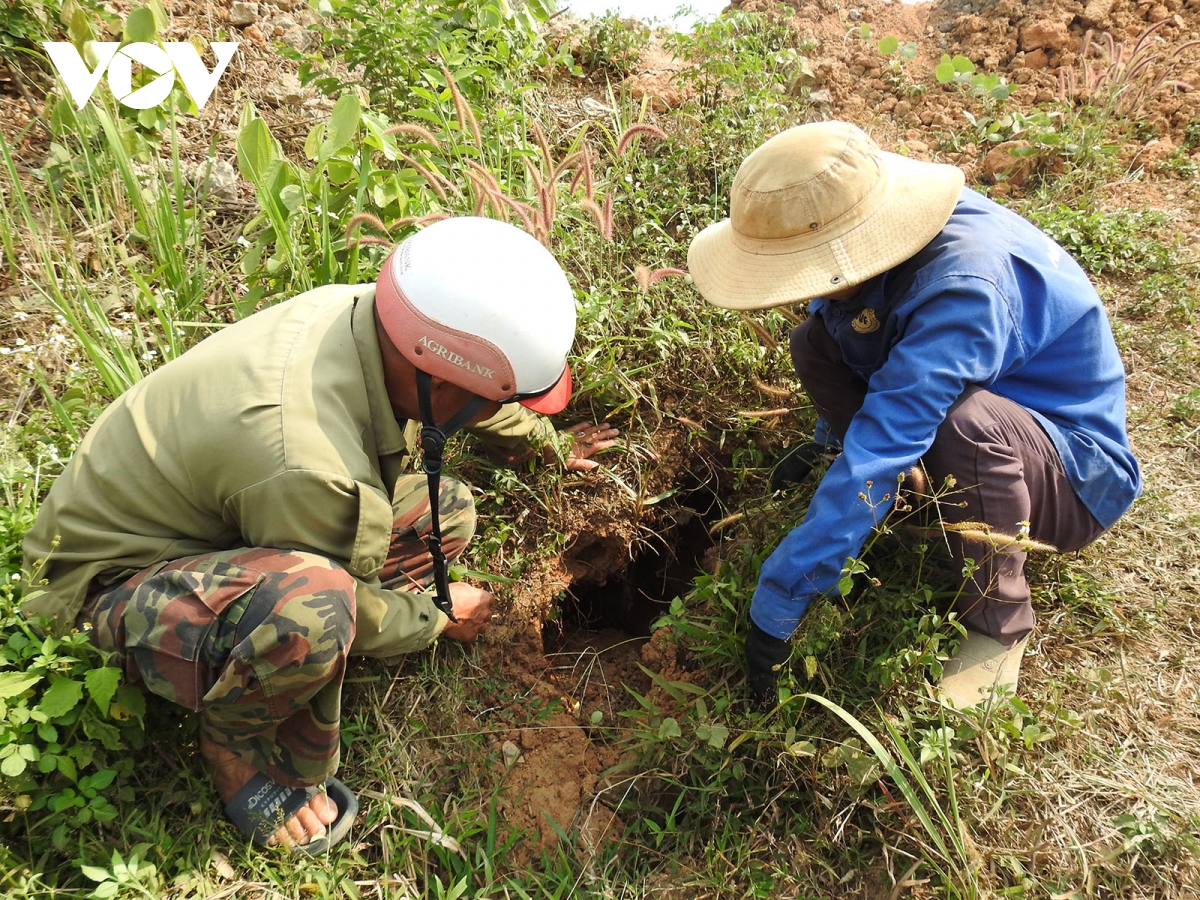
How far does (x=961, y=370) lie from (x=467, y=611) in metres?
1.32

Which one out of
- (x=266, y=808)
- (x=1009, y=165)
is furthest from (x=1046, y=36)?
(x=266, y=808)

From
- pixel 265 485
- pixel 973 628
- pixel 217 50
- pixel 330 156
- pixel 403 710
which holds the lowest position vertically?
pixel 403 710

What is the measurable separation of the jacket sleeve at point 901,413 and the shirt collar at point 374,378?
887mm

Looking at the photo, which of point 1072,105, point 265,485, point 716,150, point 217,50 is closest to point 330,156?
point 217,50

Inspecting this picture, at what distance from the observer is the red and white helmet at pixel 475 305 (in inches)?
63.9

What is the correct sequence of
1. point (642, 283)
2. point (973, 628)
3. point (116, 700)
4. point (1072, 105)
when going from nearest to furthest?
point (116, 700), point (973, 628), point (642, 283), point (1072, 105)

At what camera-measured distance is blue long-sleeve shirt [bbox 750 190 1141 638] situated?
5.34ft

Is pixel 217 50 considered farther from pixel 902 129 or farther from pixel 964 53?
pixel 964 53

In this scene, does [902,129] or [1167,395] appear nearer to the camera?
[1167,395]

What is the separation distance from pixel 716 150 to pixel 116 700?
9.06ft

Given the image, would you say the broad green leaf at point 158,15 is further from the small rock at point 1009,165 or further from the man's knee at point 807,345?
the small rock at point 1009,165

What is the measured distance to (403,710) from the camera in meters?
2.06

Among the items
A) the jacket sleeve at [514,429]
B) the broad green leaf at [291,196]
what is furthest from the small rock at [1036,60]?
the broad green leaf at [291,196]

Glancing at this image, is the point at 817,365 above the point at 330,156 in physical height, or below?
below
